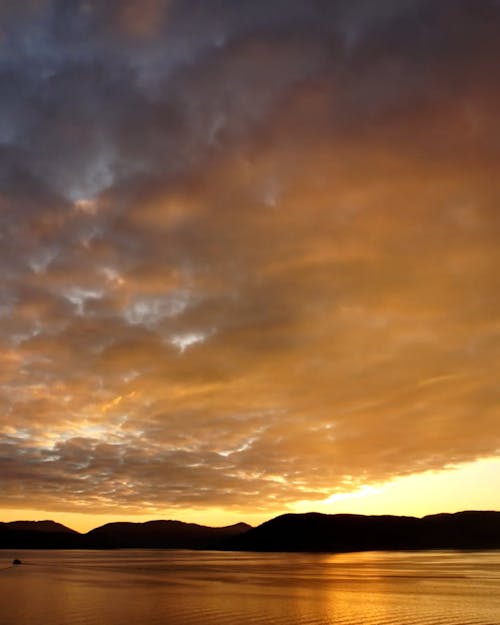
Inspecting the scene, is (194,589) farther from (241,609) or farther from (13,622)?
(13,622)

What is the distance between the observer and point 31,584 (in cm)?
7994

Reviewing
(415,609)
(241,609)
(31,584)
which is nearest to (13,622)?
(241,609)

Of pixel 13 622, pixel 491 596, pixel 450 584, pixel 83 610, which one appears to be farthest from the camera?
pixel 450 584

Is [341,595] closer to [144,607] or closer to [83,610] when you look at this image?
[144,607]

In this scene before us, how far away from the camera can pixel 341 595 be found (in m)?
64.6

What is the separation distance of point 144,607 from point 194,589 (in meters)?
20.4

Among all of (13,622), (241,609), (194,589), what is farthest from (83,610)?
(194,589)

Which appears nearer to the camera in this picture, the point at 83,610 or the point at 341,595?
the point at 83,610

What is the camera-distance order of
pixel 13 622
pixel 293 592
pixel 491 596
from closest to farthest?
pixel 13 622 → pixel 491 596 → pixel 293 592

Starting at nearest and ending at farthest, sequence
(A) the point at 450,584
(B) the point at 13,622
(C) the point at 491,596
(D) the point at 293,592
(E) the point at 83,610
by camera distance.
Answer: (B) the point at 13,622 < (E) the point at 83,610 < (C) the point at 491,596 < (D) the point at 293,592 < (A) the point at 450,584

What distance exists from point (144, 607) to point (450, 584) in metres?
42.7

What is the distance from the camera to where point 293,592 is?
224ft

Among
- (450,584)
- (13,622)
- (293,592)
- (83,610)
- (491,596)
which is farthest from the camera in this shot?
(450,584)

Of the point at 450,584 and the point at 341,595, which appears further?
the point at 450,584
